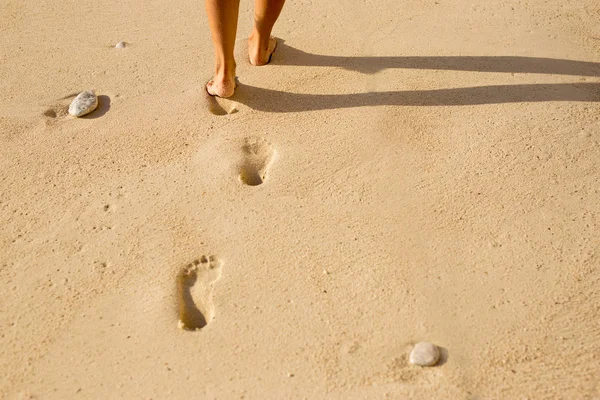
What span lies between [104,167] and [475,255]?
1.45 m

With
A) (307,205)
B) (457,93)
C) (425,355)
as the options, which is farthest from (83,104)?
(425,355)

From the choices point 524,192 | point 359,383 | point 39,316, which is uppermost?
point 524,192

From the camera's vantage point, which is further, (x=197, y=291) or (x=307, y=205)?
(x=307, y=205)

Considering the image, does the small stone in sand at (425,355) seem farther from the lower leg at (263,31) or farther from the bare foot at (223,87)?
the lower leg at (263,31)

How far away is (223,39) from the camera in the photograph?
2.64 meters

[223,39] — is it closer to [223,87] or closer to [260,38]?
[223,87]

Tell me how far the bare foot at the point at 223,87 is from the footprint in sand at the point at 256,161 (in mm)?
271

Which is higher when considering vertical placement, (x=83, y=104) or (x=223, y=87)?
(x=223, y=87)

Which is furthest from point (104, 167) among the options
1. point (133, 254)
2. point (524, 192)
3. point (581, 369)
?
point (581, 369)

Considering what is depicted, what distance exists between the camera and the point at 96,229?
2.34m

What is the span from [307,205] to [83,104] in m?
1.12

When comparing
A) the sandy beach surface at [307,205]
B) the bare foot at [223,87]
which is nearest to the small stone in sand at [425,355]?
the sandy beach surface at [307,205]

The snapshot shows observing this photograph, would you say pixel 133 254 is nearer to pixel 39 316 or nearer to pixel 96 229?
pixel 96 229

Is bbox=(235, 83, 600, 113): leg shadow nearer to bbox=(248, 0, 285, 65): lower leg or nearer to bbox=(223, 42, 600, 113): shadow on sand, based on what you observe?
bbox=(223, 42, 600, 113): shadow on sand
